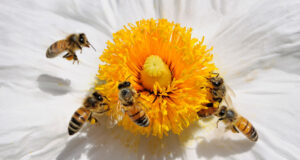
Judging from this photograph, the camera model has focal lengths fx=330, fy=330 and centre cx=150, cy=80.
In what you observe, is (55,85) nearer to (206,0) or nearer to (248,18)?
(206,0)

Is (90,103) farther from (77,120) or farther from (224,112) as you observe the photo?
Answer: (224,112)

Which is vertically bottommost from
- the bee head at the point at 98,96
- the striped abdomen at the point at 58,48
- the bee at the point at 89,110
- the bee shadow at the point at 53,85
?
the bee at the point at 89,110

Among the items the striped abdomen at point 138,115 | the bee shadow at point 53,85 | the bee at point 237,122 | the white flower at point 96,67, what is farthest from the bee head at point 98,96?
the bee at point 237,122

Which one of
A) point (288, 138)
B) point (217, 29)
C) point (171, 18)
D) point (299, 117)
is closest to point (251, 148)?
point (288, 138)

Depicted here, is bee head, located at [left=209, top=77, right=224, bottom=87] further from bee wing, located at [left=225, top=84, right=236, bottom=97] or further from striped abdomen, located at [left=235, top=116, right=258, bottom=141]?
striped abdomen, located at [left=235, top=116, right=258, bottom=141]

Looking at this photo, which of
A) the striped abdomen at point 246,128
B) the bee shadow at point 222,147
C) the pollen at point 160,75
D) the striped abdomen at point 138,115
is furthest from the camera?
the bee shadow at point 222,147

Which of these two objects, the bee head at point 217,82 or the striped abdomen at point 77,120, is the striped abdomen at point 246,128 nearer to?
the bee head at point 217,82

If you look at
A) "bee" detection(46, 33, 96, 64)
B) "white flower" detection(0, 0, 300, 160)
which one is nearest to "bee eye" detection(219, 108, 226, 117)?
"white flower" detection(0, 0, 300, 160)
